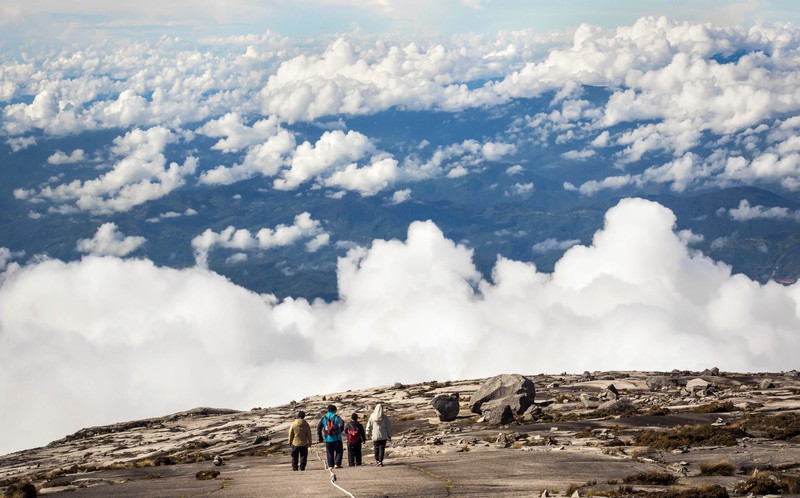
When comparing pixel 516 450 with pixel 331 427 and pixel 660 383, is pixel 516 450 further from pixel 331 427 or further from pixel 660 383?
pixel 660 383

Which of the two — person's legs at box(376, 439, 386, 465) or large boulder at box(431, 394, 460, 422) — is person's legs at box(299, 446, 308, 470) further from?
large boulder at box(431, 394, 460, 422)

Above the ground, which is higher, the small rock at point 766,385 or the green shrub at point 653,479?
the small rock at point 766,385

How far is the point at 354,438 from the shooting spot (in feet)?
125

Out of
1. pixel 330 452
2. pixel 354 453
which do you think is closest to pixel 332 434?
pixel 330 452

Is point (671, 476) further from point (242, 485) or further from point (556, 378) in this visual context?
point (556, 378)

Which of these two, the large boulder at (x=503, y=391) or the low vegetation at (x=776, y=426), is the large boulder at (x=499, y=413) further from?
the low vegetation at (x=776, y=426)

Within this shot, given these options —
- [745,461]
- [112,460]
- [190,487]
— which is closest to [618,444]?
[745,461]

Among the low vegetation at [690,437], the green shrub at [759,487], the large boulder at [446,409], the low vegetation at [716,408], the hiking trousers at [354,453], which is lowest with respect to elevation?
the green shrub at [759,487]

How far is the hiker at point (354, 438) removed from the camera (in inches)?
1479

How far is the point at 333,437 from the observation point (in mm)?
37469

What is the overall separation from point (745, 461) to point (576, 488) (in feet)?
38.1

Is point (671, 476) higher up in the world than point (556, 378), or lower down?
lower down

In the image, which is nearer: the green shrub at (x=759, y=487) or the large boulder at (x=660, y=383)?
the green shrub at (x=759, y=487)

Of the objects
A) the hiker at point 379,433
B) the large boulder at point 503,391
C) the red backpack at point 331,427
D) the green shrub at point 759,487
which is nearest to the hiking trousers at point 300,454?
the red backpack at point 331,427
